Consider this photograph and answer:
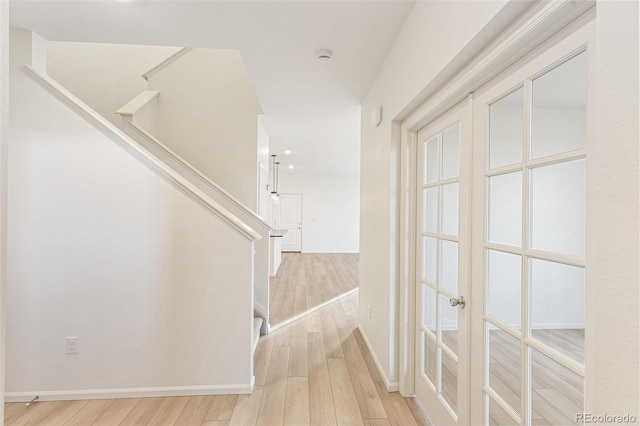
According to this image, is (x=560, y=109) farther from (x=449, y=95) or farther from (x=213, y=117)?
(x=213, y=117)

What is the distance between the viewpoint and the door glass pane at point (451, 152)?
1.66m

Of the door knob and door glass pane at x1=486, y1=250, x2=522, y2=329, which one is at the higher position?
door glass pane at x1=486, y1=250, x2=522, y2=329

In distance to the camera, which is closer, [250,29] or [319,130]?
[250,29]

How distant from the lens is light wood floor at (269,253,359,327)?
14.5ft

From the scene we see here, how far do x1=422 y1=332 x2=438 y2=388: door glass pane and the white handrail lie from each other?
55.3 inches

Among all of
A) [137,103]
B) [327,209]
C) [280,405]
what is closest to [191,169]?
[137,103]

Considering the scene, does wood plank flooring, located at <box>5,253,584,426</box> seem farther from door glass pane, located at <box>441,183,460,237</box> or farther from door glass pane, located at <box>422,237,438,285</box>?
door glass pane, located at <box>441,183,460,237</box>

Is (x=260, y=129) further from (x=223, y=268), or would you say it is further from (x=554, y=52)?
(x=554, y=52)

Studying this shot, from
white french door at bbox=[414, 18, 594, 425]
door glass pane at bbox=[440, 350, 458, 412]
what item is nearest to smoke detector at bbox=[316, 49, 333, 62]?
white french door at bbox=[414, 18, 594, 425]

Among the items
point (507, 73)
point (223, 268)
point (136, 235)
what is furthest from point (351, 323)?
point (507, 73)

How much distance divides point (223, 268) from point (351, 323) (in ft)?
6.82

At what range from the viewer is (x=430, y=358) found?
6.41 ft

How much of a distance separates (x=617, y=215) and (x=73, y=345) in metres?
2.95

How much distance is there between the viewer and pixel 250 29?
2.04m
